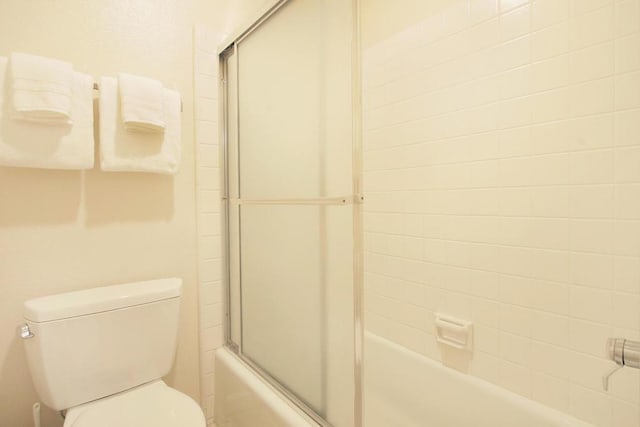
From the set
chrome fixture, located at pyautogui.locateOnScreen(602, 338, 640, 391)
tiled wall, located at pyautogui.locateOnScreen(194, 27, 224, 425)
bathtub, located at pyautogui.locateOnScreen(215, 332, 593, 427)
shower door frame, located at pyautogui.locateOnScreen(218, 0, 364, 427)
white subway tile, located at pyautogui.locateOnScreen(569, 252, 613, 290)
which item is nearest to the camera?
chrome fixture, located at pyautogui.locateOnScreen(602, 338, 640, 391)

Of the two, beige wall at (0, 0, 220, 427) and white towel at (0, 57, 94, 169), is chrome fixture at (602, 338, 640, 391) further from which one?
white towel at (0, 57, 94, 169)

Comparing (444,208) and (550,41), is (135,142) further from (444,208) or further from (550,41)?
(550,41)

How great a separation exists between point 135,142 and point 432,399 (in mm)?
1624

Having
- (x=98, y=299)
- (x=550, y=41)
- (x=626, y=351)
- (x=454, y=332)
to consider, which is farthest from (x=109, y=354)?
(x=550, y=41)

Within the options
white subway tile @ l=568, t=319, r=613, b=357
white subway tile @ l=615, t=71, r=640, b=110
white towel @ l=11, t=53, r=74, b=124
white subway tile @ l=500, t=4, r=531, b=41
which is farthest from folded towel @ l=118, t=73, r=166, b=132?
white subway tile @ l=568, t=319, r=613, b=357

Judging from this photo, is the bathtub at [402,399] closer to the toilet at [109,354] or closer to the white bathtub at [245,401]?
the white bathtub at [245,401]

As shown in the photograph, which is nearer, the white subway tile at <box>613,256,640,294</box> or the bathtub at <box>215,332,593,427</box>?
the white subway tile at <box>613,256,640,294</box>

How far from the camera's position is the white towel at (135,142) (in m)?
1.28

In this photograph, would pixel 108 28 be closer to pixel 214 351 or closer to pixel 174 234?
pixel 174 234

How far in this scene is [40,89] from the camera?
1.11 meters

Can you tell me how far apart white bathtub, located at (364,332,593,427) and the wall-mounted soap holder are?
119 millimetres

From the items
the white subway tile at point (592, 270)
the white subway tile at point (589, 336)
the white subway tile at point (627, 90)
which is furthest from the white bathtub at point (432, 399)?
the white subway tile at point (627, 90)

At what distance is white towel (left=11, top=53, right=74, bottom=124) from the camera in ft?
3.59

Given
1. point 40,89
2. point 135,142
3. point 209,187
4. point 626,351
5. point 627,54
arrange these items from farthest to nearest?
point 209,187 < point 135,142 < point 40,89 < point 627,54 < point 626,351
